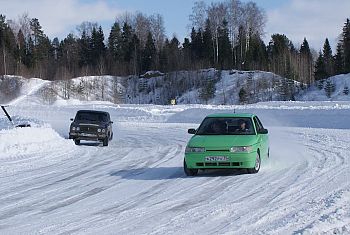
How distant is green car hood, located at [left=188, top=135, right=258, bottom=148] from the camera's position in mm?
13125

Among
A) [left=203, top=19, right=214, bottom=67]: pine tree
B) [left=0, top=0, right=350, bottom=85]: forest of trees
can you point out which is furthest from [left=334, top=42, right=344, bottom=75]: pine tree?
[left=203, top=19, right=214, bottom=67]: pine tree

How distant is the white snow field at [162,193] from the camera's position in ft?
25.7

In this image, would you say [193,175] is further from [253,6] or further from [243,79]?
[253,6]

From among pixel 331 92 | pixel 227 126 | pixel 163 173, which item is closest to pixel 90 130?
pixel 163 173

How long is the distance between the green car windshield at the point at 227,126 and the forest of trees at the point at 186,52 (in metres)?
74.2

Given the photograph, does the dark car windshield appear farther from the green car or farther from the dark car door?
the green car

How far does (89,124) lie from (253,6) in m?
79.3

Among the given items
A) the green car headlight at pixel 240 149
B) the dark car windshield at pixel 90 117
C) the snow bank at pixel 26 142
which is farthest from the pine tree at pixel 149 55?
the green car headlight at pixel 240 149

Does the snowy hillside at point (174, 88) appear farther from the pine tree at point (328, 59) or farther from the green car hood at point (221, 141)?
the green car hood at point (221, 141)

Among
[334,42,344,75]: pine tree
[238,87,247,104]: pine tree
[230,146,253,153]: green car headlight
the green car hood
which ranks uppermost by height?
[334,42,344,75]: pine tree

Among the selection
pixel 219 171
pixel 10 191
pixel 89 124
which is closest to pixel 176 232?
pixel 10 191

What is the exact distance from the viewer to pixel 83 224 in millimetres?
8078

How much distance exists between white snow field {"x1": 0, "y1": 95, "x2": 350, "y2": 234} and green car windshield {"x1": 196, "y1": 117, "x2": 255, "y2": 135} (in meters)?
1.05

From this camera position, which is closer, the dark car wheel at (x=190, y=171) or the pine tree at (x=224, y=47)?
the dark car wheel at (x=190, y=171)
